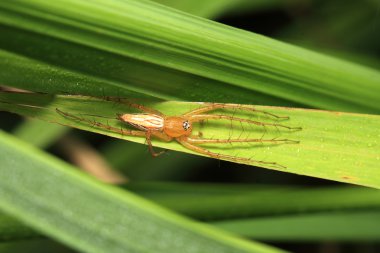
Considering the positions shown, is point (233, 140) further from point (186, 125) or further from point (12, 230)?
point (12, 230)

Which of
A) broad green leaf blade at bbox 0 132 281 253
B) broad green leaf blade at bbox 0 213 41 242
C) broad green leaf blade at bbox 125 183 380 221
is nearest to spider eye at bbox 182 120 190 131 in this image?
broad green leaf blade at bbox 125 183 380 221

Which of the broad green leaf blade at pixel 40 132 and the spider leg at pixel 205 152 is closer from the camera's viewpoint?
the spider leg at pixel 205 152

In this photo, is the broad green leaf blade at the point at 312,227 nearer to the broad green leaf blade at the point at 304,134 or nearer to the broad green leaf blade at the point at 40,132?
the broad green leaf blade at the point at 304,134

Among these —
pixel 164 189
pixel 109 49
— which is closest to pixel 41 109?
pixel 109 49

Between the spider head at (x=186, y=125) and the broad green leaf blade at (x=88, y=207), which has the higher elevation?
Answer: the spider head at (x=186, y=125)

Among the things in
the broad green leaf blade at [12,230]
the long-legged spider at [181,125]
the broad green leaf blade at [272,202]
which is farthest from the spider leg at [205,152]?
the broad green leaf blade at [12,230]

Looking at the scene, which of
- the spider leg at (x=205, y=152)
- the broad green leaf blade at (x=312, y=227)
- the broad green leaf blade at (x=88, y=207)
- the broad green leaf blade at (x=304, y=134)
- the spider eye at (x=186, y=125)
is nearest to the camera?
the broad green leaf blade at (x=88, y=207)

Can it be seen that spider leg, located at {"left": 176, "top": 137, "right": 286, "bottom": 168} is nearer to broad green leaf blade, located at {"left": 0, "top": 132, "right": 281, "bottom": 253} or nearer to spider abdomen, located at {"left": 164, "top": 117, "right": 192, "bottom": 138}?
spider abdomen, located at {"left": 164, "top": 117, "right": 192, "bottom": 138}
